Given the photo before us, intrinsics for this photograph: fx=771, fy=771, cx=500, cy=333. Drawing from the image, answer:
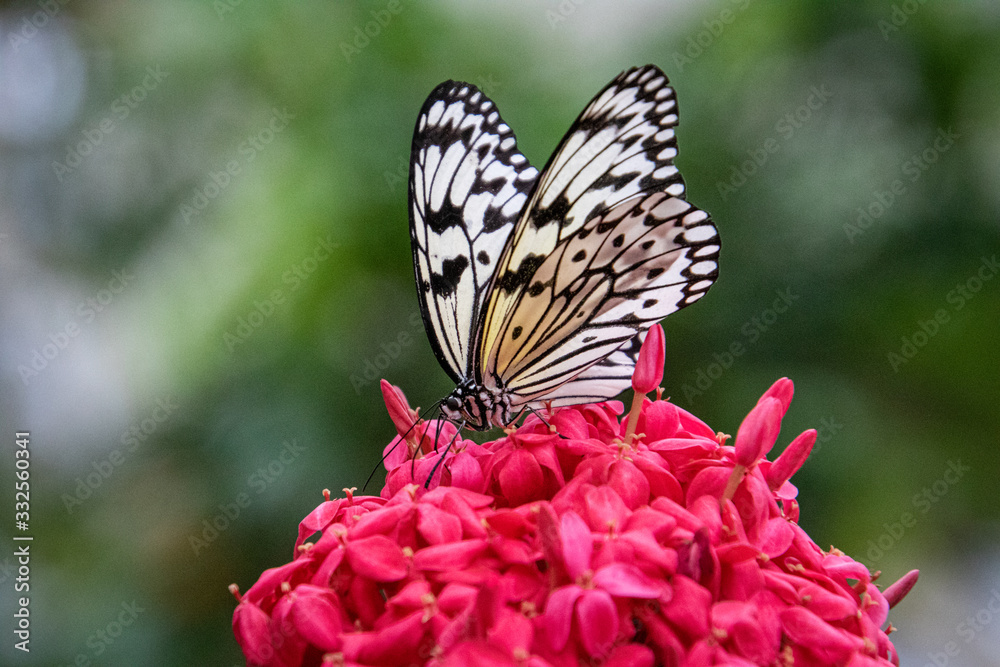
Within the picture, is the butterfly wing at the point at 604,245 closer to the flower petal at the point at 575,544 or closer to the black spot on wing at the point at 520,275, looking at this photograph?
the black spot on wing at the point at 520,275

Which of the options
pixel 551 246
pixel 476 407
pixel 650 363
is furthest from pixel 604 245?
pixel 476 407

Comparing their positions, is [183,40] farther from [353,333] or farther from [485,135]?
[485,135]

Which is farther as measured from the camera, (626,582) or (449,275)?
(449,275)

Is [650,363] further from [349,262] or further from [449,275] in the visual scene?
[349,262]

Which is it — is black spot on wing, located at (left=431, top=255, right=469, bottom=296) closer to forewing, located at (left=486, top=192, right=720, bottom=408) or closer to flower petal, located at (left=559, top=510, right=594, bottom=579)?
forewing, located at (left=486, top=192, right=720, bottom=408)

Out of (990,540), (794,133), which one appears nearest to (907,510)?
(990,540)

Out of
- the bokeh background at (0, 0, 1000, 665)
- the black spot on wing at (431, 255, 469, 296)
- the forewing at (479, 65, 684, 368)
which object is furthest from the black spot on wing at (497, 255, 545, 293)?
the bokeh background at (0, 0, 1000, 665)
